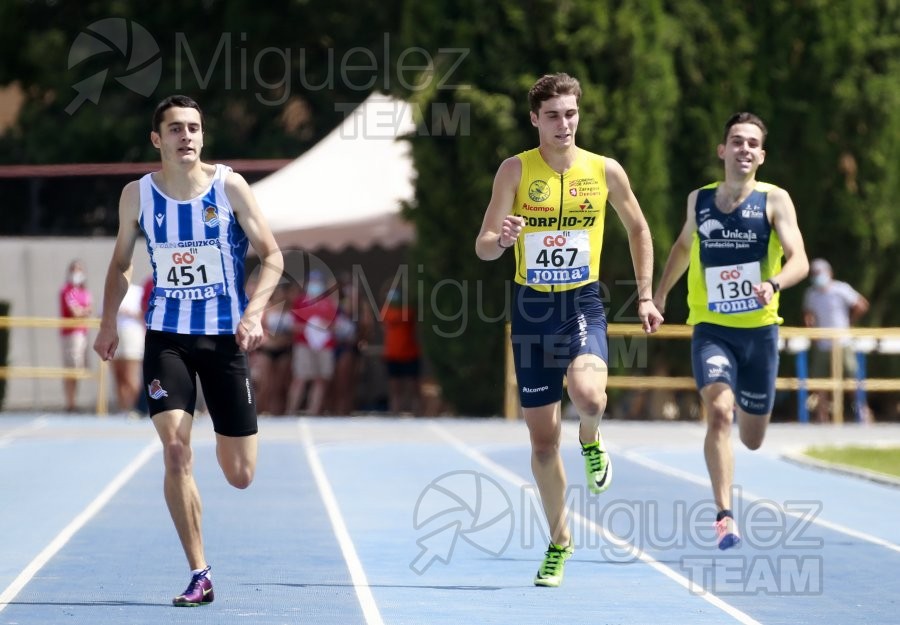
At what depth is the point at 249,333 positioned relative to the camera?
783 cm

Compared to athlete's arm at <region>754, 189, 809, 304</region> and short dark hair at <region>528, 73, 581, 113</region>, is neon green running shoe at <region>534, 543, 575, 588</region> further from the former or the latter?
short dark hair at <region>528, 73, 581, 113</region>

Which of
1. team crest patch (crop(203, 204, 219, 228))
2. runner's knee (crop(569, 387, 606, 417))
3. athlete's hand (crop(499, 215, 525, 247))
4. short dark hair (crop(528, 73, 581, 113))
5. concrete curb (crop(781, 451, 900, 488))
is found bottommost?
concrete curb (crop(781, 451, 900, 488))

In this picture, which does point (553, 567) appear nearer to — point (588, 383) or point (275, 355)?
point (588, 383)

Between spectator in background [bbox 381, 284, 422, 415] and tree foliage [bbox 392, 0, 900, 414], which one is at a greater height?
tree foliage [bbox 392, 0, 900, 414]

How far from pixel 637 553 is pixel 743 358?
120 centimetres

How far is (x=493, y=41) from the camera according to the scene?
22625 mm

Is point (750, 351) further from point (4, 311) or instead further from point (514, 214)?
point (4, 311)

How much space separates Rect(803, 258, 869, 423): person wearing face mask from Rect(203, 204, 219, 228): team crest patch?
49.2 feet

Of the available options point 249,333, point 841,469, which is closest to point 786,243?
point 249,333

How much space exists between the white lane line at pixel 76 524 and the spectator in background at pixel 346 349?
5.57 meters

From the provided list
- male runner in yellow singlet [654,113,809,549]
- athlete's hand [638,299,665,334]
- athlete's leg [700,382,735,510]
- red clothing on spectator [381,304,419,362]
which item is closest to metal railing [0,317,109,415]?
red clothing on spectator [381,304,419,362]

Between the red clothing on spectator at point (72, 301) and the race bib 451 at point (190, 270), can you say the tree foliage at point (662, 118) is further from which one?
the race bib 451 at point (190, 270)

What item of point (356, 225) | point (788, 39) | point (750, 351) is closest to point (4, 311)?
point (356, 225)

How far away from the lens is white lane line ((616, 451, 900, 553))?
10.9 meters
